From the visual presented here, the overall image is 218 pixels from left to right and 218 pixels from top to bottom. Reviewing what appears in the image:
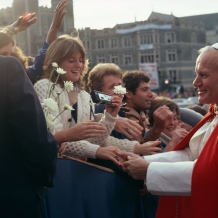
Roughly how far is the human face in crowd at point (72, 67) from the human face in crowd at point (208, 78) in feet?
3.68

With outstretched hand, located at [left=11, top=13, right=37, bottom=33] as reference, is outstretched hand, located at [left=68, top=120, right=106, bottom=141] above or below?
below

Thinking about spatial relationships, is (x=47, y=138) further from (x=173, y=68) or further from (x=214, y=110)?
(x=173, y=68)

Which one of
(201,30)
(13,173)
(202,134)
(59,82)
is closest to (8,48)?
(59,82)

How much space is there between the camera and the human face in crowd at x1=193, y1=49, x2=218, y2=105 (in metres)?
2.95

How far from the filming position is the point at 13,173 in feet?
7.95

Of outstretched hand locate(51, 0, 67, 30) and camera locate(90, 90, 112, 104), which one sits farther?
outstretched hand locate(51, 0, 67, 30)

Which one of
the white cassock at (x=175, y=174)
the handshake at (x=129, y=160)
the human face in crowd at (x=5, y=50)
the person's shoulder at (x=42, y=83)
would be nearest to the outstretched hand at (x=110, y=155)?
the handshake at (x=129, y=160)

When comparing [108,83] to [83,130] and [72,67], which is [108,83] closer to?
[72,67]

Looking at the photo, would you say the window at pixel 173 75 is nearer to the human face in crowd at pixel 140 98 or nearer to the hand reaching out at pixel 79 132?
the human face in crowd at pixel 140 98

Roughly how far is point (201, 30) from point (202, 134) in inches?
3285

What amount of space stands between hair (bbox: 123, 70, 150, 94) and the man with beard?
4.71 feet

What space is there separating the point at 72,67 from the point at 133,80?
1.08 meters

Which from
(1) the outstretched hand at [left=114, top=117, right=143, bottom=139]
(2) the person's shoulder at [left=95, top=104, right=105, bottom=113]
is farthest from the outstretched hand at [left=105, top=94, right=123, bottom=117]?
(2) the person's shoulder at [left=95, top=104, right=105, bottom=113]

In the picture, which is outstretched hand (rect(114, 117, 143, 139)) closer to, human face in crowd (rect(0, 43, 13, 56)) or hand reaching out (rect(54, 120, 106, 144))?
hand reaching out (rect(54, 120, 106, 144))
